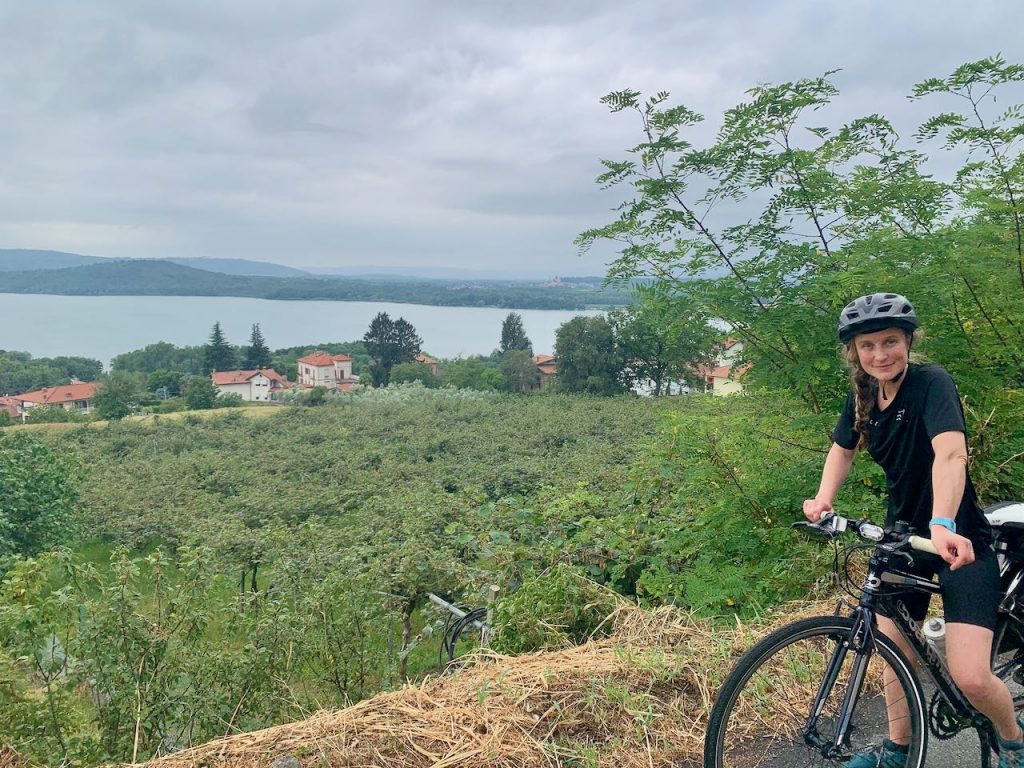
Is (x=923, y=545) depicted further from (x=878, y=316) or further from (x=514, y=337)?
(x=514, y=337)

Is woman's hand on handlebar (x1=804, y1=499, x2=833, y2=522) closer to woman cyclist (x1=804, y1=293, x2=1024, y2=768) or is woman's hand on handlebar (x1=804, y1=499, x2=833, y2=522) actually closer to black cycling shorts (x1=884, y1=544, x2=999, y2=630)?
woman cyclist (x1=804, y1=293, x2=1024, y2=768)

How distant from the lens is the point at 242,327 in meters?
158

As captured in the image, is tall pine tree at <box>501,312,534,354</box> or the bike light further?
tall pine tree at <box>501,312,534,354</box>

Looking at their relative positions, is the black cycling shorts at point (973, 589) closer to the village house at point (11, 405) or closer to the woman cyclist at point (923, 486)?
the woman cyclist at point (923, 486)

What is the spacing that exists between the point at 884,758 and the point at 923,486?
35.4 inches

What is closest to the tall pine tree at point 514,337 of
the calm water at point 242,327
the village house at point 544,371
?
the calm water at point 242,327

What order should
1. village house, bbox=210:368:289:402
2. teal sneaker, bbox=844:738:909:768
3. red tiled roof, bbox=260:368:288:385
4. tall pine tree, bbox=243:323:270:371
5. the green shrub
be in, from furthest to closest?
tall pine tree, bbox=243:323:270:371
red tiled roof, bbox=260:368:288:385
village house, bbox=210:368:289:402
the green shrub
teal sneaker, bbox=844:738:909:768

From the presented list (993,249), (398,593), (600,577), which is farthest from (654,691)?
(398,593)

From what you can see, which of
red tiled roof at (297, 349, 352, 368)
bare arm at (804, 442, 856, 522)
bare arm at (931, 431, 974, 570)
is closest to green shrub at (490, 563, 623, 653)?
bare arm at (804, 442, 856, 522)

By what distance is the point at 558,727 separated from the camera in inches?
111

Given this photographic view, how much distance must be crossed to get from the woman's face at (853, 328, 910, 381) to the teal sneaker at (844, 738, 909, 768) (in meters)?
1.21

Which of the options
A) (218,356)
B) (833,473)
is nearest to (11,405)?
(218,356)

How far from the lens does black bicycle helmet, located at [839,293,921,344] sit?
7.26 feet

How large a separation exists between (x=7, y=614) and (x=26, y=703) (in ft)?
2.49
